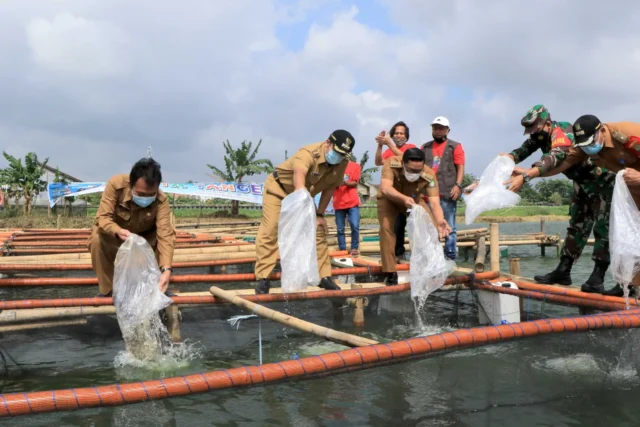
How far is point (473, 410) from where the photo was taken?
2949 millimetres

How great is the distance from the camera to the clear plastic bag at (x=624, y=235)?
140 inches

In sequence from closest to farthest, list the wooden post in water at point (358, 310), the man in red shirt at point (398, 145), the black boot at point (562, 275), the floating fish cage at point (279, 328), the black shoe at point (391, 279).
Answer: the floating fish cage at point (279, 328), the wooden post in water at point (358, 310), the black boot at point (562, 275), the black shoe at point (391, 279), the man in red shirt at point (398, 145)

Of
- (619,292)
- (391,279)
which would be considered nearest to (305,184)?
(391,279)

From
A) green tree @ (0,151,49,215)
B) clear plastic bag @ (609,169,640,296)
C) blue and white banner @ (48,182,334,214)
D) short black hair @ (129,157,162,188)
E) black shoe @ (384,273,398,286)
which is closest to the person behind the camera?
clear plastic bag @ (609,169,640,296)

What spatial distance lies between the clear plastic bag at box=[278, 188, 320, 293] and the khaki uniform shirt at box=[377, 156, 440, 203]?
3.20 ft

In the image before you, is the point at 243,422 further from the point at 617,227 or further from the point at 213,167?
the point at 213,167

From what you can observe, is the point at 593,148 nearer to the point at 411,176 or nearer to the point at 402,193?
the point at 411,176

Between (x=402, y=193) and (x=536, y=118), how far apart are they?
1.38m

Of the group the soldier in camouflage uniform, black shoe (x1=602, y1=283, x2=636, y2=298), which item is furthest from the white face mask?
black shoe (x1=602, y1=283, x2=636, y2=298)

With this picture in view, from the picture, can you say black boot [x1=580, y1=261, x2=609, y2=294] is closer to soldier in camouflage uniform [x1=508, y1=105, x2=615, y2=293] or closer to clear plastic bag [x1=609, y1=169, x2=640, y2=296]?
soldier in camouflage uniform [x1=508, y1=105, x2=615, y2=293]

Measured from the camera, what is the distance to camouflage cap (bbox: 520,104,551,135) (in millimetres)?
4781

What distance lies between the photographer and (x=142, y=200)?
12.9ft

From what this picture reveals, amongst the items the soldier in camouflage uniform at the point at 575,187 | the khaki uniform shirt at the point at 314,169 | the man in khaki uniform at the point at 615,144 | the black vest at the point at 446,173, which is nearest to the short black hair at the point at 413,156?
the khaki uniform shirt at the point at 314,169

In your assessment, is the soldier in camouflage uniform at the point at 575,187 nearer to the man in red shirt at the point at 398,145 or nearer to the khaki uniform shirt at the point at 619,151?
the khaki uniform shirt at the point at 619,151
